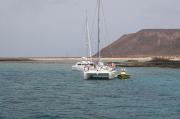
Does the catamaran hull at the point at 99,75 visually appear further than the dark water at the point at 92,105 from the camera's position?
Yes

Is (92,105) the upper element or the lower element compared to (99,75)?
upper

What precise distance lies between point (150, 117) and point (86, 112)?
4.00 meters

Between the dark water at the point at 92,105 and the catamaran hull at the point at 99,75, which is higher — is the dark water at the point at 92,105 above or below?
above

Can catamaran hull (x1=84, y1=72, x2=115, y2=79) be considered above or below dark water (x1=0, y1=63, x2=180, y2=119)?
below

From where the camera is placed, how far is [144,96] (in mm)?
42250

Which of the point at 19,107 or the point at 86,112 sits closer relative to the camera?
the point at 86,112

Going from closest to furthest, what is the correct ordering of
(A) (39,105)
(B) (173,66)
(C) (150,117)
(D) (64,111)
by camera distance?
(C) (150,117)
(D) (64,111)
(A) (39,105)
(B) (173,66)

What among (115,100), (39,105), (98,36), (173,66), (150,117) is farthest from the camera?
(173,66)

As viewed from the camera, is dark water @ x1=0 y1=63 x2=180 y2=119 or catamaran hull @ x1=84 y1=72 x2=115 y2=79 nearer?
dark water @ x1=0 y1=63 x2=180 y2=119

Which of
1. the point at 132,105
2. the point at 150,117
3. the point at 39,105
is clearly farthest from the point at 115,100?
the point at 150,117

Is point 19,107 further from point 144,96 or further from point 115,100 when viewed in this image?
point 144,96

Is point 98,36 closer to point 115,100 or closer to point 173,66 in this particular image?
point 115,100

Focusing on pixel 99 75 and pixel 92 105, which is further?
pixel 99 75

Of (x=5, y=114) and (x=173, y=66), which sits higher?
(x=5, y=114)
